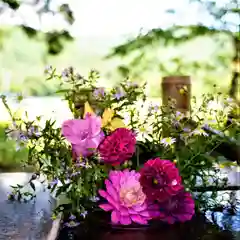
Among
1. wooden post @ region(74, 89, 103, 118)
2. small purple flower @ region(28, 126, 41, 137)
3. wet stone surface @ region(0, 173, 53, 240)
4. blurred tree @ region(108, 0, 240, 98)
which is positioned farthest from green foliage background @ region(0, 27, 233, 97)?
small purple flower @ region(28, 126, 41, 137)

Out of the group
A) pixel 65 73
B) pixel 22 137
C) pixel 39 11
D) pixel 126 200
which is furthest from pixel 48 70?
pixel 39 11


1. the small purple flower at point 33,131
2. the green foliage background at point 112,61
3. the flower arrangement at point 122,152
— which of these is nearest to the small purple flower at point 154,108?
the flower arrangement at point 122,152

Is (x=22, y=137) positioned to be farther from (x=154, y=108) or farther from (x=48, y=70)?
(x=154, y=108)

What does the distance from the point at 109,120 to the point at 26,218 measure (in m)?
0.29

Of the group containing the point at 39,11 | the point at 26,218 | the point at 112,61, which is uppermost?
the point at 39,11

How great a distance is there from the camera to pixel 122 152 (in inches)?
35.8

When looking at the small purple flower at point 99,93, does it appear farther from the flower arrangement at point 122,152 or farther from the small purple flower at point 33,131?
the small purple flower at point 33,131

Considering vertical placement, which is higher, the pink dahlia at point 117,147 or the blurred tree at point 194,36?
the blurred tree at point 194,36

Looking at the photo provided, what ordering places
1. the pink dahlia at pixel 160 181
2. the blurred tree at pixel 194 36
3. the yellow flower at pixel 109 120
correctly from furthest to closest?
the blurred tree at pixel 194 36 → the yellow flower at pixel 109 120 → the pink dahlia at pixel 160 181

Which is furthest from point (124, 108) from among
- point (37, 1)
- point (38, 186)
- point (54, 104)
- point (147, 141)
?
point (37, 1)

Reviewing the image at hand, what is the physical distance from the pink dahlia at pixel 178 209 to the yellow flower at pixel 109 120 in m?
0.18

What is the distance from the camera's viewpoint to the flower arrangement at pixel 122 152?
89 centimetres

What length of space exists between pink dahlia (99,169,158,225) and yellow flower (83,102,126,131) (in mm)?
110

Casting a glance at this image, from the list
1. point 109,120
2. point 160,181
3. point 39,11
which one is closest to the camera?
point 160,181
